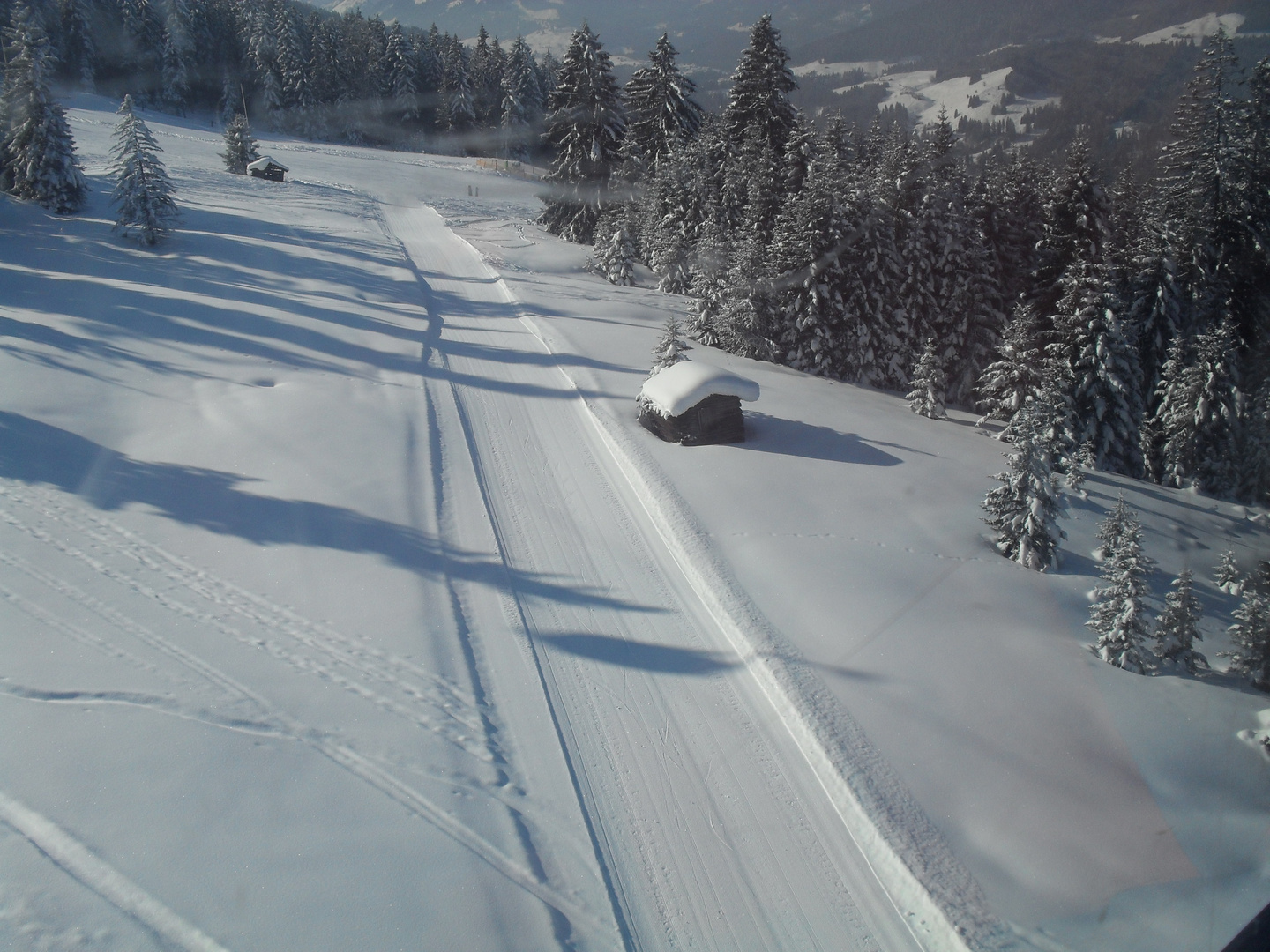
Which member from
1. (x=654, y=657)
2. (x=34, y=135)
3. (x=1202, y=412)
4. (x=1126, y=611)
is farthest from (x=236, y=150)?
(x=1126, y=611)

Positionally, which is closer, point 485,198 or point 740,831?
point 740,831

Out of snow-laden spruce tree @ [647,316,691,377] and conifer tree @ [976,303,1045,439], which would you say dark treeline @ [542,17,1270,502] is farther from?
snow-laden spruce tree @ [647,316,691,377]

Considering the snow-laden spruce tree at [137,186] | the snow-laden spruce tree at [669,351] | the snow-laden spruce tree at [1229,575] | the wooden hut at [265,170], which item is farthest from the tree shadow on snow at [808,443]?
the wooden hut at [265,170]

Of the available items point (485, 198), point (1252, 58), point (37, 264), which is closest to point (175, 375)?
point (37, 264)

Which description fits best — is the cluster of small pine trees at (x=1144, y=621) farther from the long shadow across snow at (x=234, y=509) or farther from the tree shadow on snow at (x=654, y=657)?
the long shadow across snow at (x=234, y=509)

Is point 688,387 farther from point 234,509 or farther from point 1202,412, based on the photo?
point 1202,412

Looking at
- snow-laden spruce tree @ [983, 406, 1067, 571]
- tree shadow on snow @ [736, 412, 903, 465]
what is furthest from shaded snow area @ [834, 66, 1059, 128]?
snow-laden spruce tree @ [983, 406, 1067, 571]

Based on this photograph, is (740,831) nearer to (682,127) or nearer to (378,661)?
(378,661)
